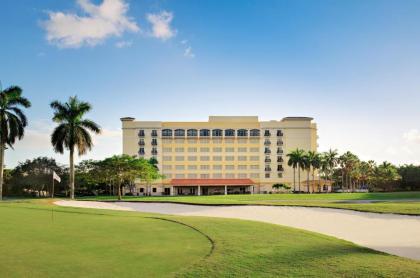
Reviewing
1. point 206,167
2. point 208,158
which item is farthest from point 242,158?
point 206,167

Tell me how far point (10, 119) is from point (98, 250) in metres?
45.7

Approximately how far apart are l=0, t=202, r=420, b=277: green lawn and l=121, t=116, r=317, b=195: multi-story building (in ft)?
361

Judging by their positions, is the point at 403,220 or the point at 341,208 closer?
the point at 403,220

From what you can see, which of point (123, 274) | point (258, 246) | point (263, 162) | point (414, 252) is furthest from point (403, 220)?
point (263, 162)

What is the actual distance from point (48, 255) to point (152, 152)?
382ft

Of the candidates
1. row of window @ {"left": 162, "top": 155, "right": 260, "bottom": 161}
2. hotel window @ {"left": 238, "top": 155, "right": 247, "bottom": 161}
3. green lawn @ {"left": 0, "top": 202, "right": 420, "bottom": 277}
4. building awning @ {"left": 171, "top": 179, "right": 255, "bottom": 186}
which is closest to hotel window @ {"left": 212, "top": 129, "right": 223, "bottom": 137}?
row of window @ {"left": 162, "top": 155, "right": 260, "bottom": 161}

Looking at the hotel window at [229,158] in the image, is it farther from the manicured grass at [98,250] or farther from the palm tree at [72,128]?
the manicured grass at [98,250]

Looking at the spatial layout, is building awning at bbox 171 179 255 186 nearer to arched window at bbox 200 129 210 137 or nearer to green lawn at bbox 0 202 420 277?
arched window at bbox 200 129 210 137

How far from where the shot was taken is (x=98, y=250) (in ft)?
39.1

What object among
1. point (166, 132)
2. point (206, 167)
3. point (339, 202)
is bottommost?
point (339, 202)

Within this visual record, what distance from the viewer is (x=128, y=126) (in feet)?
419

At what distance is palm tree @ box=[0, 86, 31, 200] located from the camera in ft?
168

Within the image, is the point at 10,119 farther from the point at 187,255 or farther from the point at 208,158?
the point at 208,158

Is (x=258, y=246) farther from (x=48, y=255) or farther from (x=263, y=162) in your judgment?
(x=263, y=162)
